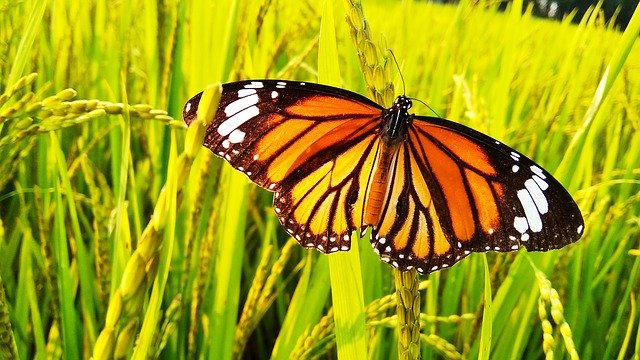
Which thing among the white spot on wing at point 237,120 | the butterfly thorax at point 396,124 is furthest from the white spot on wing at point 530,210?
the white spot on wing at point 237,120

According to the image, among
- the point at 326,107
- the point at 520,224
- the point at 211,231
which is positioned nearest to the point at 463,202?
the point at 520,224

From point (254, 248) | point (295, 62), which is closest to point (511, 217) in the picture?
point (295, 62)

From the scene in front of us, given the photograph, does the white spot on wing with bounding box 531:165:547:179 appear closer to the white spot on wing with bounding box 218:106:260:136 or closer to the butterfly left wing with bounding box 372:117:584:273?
the butterfly left wing with bounding box 372:117:584:273

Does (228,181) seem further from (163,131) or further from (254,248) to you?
(254,248)


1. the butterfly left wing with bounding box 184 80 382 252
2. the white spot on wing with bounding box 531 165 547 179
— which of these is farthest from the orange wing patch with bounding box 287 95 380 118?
the white spot on wing with bounding box 531 165 547 179

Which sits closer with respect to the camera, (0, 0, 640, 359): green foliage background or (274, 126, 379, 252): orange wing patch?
(0, 0, 640, 359): green foliage background

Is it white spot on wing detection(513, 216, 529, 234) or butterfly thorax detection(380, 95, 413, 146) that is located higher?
butterfly thorax detection(380, 95, 413, 146)
